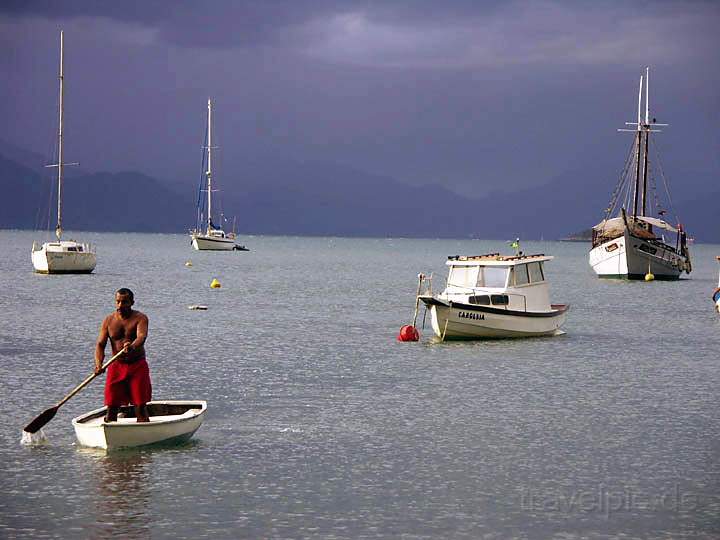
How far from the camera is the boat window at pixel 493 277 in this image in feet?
139

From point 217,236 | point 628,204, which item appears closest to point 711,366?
point 628,204

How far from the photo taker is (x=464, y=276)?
43281 millimetres

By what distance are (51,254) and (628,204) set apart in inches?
2296

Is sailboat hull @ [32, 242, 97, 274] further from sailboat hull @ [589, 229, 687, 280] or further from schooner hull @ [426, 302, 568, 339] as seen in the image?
schooner hull @ [426, 302, 568, 339]

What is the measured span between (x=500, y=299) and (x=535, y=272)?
212 cm

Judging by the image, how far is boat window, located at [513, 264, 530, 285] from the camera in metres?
42.7

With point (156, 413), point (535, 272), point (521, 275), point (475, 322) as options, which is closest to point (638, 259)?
point (535, 272)

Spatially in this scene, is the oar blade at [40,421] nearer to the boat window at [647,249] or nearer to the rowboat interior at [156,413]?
the rowboat interior at [156,413]

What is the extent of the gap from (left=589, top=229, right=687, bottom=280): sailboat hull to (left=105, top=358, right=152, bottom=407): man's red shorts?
8131 centimetres

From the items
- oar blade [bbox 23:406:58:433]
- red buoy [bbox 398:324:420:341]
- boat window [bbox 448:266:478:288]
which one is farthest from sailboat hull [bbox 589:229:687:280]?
oar blade [bbox 23:406:58:433]

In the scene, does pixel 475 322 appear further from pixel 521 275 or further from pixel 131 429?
pixel 131 429

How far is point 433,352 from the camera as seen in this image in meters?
39.7

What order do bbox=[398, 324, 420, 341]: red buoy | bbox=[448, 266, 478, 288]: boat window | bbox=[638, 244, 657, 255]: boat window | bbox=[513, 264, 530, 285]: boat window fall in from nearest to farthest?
bbox=[513, 264, 530, 285]: boat window
bbox=[448, 266, 478, 288]: boat window
bbox=[398, 324, 420, 341]: red buoy
bbox=[638, 244, 657, 255]: boat window

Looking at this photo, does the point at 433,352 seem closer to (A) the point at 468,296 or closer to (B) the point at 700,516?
(A) the point at 468,296
